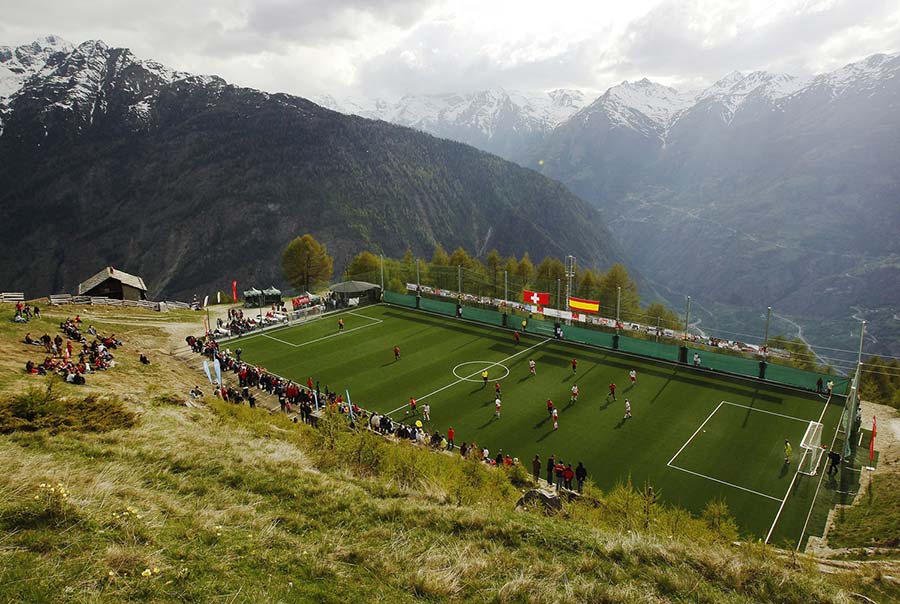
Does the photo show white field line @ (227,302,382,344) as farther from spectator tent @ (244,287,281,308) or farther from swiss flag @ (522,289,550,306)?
swiss flag @ (522,289,550,306)

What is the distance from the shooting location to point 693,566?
10961 mm

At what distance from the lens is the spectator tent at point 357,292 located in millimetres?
61750

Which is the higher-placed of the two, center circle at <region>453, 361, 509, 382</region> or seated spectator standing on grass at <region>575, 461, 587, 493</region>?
center circle at <region>453, 361, 509, 382</region>

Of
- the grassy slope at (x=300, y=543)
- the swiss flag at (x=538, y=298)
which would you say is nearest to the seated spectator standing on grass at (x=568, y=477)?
the grassy slope at (x=300, y=543)

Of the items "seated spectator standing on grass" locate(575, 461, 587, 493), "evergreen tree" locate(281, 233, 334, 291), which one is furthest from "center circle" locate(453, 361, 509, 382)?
"evergreen tree" locate(281, 233, 334, 291)

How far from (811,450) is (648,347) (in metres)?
16.6

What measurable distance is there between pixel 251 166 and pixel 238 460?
7198 inches

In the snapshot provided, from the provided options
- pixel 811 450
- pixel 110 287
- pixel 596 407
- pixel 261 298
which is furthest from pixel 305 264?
pixel 811 450

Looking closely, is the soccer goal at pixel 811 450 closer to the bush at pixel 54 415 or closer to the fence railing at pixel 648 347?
the fence railing at pixel 648 347

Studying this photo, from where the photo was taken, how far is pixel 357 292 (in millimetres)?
64250

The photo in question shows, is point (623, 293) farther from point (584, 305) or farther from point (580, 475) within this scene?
point (580, 475)

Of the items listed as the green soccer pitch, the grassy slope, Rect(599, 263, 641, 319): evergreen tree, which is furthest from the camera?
Rect(599, 263, 641, 319): evergreen tree

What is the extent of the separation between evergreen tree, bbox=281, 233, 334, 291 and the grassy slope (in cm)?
6579

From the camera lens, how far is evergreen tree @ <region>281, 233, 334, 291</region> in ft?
264
